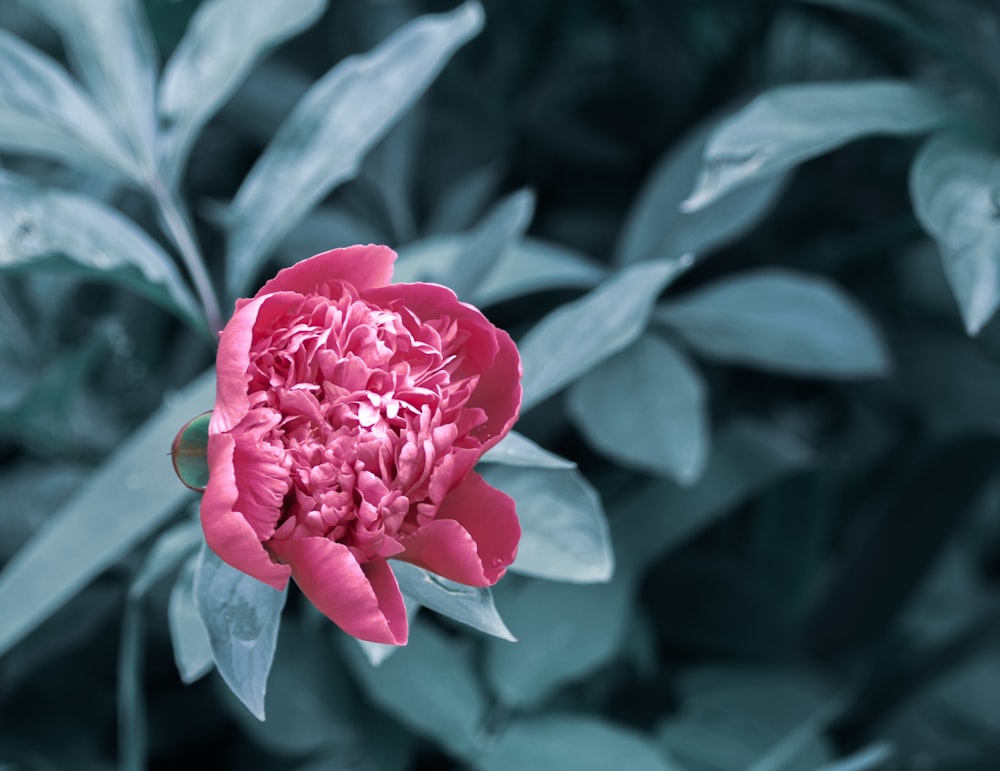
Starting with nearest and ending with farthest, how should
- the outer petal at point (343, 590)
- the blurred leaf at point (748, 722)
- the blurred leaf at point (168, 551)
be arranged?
the outer petal at point (343, 590) → the blurred leaf at point (168, 551) → the blurred leaf at point (748, 722)

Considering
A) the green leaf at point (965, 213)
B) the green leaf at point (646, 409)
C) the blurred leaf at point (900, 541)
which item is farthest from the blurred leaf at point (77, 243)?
the blurred leaf at point (900, 541)

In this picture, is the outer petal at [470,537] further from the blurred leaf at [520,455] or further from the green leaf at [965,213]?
the green leaf at [965,213]

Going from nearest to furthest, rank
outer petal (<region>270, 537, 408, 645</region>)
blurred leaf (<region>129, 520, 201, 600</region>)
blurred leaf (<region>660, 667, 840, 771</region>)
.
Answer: outer petal (<region>270, 537, 408, 645</region>) < blurred leaf (<region>129, 520, 201, 600</region>) < blurred leaf (<region>660, 667, 840, 771</region>)

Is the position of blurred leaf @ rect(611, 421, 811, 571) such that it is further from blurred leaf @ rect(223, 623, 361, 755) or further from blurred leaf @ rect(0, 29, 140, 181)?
blurred leaf @ rect(0, 29, 140, 181)

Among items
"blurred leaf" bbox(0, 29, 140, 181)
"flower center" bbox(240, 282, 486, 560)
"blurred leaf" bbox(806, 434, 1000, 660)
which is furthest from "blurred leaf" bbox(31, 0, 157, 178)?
"blurred leaf" bbox(806, 434, 1000, 660)

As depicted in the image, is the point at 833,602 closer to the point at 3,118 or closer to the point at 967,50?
the point at 967,50

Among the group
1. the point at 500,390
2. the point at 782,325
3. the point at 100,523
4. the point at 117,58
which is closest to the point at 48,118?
the point at 117,58
